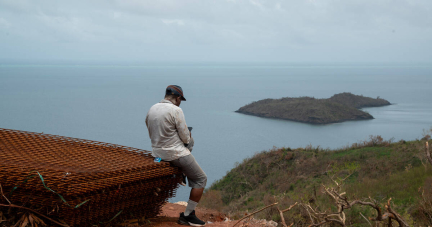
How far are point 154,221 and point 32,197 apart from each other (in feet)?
6.36

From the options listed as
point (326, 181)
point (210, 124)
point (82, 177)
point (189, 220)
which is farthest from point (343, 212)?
point (210, 124)

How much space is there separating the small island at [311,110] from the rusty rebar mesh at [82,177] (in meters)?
68.6

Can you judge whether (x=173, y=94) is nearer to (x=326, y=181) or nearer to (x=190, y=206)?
(x=190, y=206)

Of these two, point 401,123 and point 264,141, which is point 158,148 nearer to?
point 264,141

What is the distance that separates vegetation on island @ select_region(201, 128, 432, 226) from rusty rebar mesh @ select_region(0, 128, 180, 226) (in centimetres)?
342

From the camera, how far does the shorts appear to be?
17.5ft

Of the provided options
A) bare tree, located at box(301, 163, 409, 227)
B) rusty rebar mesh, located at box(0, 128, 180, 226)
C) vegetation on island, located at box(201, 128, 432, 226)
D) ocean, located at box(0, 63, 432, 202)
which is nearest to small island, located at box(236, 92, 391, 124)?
ocean, located at box(0, 63, 432, 202)

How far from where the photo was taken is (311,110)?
73.5 m

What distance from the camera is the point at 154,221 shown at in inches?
221

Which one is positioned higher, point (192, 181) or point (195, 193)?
A: point (192, 181)

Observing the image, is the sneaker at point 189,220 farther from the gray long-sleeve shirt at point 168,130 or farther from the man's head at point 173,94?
the man's head at point 173,94

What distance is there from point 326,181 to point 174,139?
13.0 metres

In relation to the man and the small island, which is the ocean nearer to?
the small island

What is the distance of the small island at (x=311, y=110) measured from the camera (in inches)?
2842
